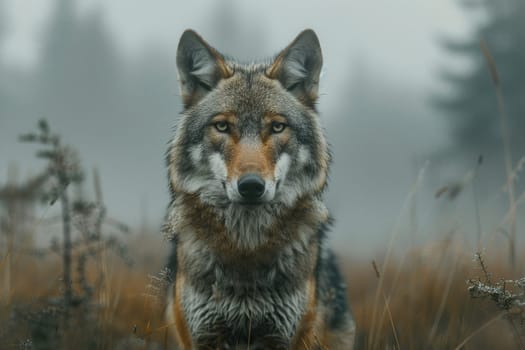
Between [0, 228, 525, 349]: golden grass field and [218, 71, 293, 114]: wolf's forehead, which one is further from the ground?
[218, 71, 293, 114]: wolf's forehead

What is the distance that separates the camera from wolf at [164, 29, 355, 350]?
3.54 metres

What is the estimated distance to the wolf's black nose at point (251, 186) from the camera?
3.27 m

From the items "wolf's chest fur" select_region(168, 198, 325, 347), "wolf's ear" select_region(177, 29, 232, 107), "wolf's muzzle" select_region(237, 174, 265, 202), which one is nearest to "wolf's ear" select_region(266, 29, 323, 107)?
"wolf's ear" select_region(177, 29, 232, 107)

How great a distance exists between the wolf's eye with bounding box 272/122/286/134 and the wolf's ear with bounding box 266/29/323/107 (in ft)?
1.49

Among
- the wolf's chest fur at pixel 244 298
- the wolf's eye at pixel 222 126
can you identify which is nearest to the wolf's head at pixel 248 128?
the wolf's eye at pixel 222 126

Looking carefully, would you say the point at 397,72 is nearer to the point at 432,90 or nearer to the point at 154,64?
the point at 154,64

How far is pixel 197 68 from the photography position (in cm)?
412

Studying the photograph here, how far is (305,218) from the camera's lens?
3.89 m

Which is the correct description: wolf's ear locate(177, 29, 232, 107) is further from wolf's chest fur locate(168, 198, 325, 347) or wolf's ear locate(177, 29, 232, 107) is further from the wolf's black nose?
the wolf's black nose

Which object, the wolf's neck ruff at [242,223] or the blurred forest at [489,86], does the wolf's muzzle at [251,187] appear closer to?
the wolf's neck ruff at [242,223]

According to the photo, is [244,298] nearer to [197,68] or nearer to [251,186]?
[251,186]

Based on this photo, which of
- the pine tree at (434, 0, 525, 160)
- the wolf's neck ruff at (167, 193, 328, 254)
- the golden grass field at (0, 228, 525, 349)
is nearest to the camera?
the golden grass field at (0, 228, 525, 349)

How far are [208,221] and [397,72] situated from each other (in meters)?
107

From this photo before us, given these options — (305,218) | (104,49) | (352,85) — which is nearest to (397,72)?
(352,85)
